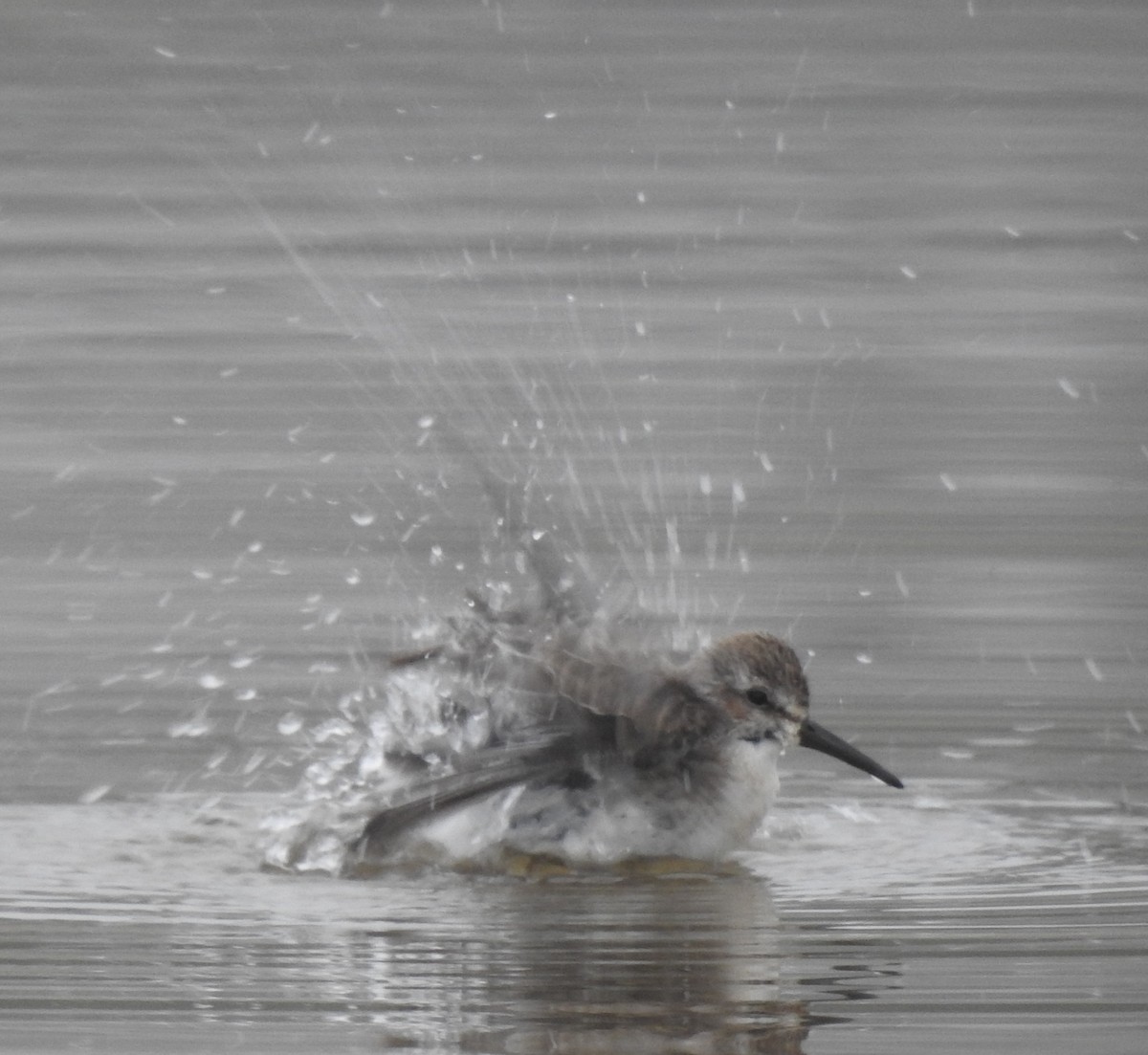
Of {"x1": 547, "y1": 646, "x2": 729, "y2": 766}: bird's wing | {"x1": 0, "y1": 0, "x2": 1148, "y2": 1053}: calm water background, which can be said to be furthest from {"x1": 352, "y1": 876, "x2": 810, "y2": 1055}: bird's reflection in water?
{"x1": 547, "y1": 646, "x2": 729, "y2": 766}: bird's wing

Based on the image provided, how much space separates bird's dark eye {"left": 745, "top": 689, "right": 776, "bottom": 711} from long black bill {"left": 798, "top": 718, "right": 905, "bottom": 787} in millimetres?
122

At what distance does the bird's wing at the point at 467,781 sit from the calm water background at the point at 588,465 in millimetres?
184

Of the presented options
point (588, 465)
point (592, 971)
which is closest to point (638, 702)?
point (592, 971)

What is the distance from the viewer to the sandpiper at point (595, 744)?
288 inches

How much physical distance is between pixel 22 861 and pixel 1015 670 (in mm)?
3401

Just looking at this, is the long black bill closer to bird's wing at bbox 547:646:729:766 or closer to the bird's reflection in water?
bird's wing at bbox 547:646:729:766

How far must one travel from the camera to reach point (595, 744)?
24.4 ft

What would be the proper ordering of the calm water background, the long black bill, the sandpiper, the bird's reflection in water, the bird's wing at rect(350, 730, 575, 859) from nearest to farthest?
the bird's reflection in water < the calm water background < the bird's wing at rect(350, 730, 575, 859) < the sandpiper < the long black bill

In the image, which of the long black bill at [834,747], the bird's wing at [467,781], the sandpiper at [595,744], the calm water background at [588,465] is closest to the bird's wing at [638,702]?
→ the sandpiper at [595,744]

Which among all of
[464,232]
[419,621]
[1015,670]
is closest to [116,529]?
[419,621]

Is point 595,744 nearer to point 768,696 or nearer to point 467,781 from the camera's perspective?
point 467,781

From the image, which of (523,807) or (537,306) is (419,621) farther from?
(537,306)

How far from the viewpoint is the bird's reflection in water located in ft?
17.7

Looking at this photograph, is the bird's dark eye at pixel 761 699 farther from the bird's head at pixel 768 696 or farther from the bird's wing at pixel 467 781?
the bird's wing at pixel 467 781
